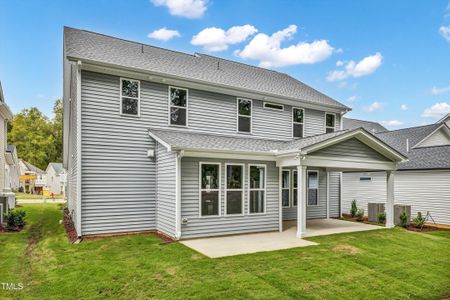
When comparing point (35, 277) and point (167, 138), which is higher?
point (167, 138)

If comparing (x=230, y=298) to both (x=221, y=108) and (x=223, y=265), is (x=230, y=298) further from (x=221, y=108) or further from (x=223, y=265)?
(x=221, y=108)

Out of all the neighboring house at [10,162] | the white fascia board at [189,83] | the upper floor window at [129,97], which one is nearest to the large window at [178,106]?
the white fascia board at [189,83]

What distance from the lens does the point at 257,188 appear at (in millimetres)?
10664

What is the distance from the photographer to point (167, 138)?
390 inches

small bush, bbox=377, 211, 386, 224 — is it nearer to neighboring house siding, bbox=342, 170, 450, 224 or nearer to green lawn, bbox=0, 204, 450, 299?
neighboring house siding, bbox=342, 170, 450, 224

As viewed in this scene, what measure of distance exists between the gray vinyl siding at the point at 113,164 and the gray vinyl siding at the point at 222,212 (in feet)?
6.57

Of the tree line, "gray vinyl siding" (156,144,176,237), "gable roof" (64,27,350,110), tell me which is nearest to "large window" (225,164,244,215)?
"gray vinyl siding" (156,144,176,237)

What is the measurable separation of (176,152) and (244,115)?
4.80m

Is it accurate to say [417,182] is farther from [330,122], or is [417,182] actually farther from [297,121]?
[297,121]

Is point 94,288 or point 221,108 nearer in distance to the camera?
point 94,288

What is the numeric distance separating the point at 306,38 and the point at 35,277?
2366 centimetres

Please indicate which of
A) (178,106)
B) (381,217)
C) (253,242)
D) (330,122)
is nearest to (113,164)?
(178,106)

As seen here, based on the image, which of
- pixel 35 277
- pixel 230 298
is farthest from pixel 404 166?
pixel 35 277

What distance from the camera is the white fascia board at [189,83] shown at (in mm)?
9891
